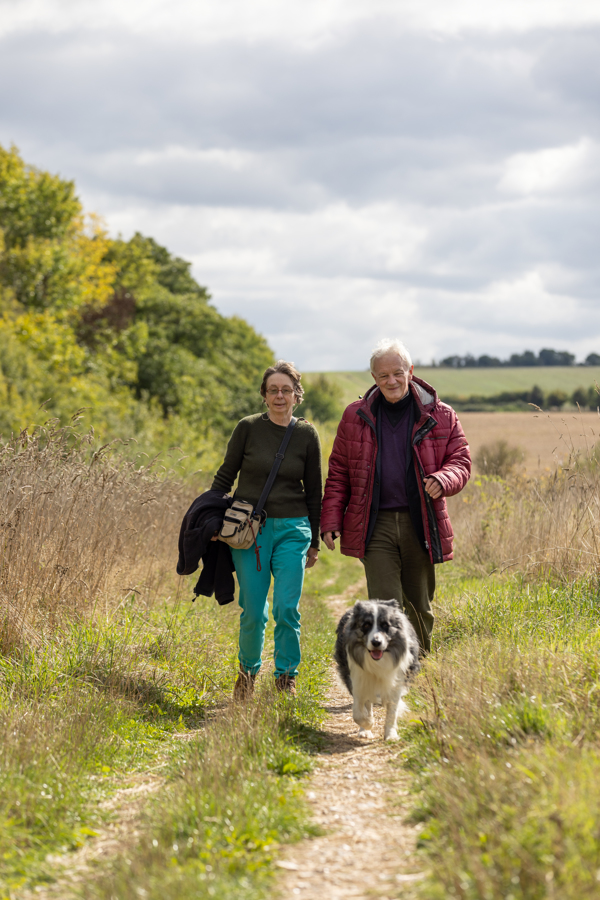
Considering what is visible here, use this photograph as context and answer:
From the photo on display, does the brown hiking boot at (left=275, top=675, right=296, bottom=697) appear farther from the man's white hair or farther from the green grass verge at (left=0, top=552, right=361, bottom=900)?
the man's white hair

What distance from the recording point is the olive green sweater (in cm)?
561

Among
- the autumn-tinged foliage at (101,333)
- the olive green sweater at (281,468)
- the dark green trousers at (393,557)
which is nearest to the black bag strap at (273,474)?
the olive green sweater at (281,468)

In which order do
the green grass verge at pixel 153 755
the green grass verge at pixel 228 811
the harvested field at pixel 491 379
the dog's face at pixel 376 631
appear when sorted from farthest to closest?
the harvested field at pixel 491 379 → the dog's face at pixel 376 631 → the green grass verge at pixel 153 755 → the green grass verge at pixel 228 811

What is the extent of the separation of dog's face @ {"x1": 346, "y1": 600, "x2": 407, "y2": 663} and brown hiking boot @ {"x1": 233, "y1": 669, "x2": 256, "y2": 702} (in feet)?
3.06

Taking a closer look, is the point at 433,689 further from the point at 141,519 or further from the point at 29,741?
the point at 141,519

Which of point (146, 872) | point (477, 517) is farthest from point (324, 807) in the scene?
point (477, 517)

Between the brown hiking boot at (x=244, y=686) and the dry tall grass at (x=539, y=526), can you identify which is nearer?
the brown hiking boot at (x=244, y=686)

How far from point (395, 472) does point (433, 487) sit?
0.35m

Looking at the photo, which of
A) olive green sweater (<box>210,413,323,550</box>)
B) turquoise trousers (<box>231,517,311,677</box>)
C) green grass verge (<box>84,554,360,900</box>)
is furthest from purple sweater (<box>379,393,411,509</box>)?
green grass verge (<box>84,554,360,900</box>)

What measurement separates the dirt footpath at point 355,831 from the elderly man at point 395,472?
1.23m

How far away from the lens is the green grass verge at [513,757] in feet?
9.09

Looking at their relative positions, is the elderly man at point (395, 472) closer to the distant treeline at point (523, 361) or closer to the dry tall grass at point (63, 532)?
the dry tall grass at point (63, 532)

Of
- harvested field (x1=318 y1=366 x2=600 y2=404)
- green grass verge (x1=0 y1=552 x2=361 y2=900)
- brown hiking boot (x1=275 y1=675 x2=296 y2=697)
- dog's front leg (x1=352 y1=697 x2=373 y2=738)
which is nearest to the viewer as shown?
green grass verge (x1=0 y1=552 x2=361 y2=900)

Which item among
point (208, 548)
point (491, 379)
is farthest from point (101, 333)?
point (491, 379)
